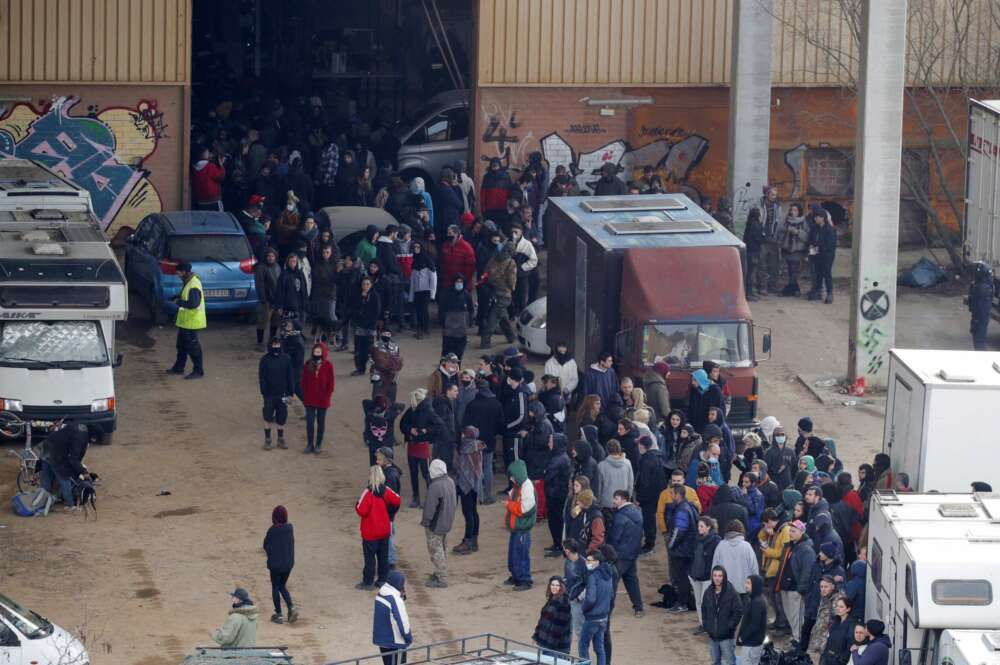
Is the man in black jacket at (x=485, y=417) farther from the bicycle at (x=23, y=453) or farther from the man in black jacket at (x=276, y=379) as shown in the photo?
the bicycle at (x=23, y=453)

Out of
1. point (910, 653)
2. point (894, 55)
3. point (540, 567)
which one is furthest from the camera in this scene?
point (894, 55)

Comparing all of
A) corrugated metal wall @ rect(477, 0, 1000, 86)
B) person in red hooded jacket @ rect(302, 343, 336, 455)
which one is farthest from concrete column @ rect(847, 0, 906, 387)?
person in red hooded jacket @ rect(302, 343, 336, 455)

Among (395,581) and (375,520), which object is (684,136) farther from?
(395,581)

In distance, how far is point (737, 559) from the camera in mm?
18188

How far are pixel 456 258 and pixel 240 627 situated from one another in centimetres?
1346

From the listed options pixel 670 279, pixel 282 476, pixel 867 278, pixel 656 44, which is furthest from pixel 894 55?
pixel 282 476

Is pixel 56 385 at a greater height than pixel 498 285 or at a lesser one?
lesser

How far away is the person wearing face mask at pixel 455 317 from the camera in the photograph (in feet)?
90.6

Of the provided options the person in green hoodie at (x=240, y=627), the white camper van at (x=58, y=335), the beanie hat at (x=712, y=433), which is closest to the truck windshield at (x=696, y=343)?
the beanie hat at (x=712, y=433)

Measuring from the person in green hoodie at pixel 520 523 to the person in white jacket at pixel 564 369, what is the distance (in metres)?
4.37

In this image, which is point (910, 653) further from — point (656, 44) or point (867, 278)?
point (656, 44)

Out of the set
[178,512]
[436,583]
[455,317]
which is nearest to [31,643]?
[436,583]

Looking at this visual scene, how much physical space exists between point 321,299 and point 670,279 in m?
6.24

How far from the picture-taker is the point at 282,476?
947 inches
